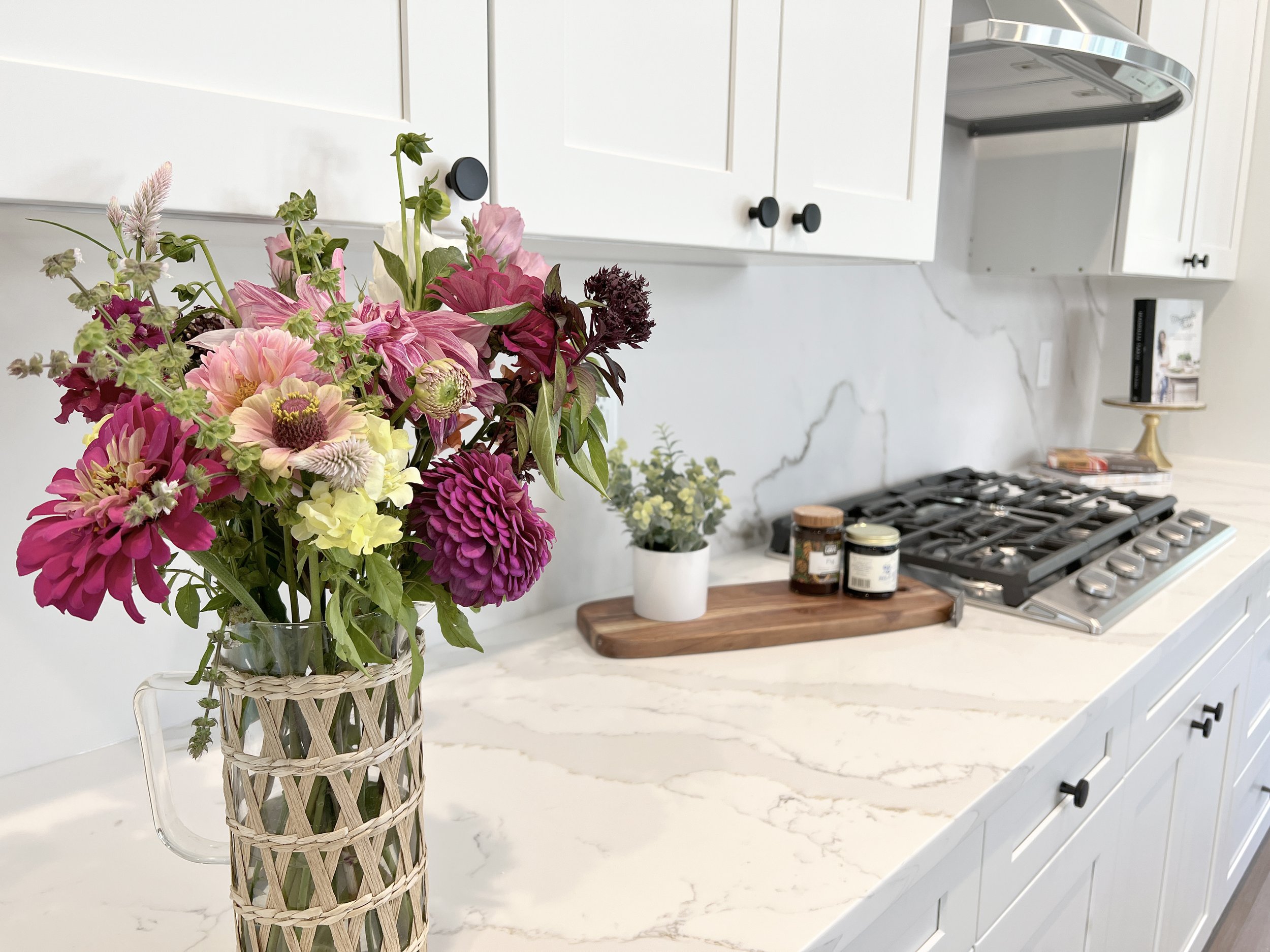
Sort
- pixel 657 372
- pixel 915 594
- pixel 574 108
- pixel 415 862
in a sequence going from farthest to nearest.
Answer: pixel 657 372 < pixel 915 594 < pixel 574 108 < pixel 415 862

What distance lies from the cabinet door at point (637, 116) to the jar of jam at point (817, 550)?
45 cm

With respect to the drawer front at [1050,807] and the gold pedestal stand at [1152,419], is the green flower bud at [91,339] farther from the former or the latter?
the gold pedestal stand at [1152,419]

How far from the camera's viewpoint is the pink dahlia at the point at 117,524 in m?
0.40

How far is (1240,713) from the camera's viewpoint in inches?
69.7

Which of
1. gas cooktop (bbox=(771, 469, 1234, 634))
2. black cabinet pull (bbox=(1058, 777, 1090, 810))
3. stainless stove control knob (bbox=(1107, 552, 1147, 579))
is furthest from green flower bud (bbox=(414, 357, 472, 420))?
stainless stove control knob (bbox=(1107, 552, 1147, 579))

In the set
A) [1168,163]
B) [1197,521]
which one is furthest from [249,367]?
[1168,163]

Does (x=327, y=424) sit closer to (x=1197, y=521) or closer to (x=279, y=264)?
(x=279, y=264)

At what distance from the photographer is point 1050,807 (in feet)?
3.40

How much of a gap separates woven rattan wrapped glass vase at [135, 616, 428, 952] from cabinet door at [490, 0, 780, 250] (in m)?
0.43

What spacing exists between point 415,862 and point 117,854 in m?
0.35

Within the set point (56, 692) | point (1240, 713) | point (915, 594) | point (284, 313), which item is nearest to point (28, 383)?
point (56, 692)

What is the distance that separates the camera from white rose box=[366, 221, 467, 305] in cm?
55

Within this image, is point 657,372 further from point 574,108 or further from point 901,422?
point 901,422

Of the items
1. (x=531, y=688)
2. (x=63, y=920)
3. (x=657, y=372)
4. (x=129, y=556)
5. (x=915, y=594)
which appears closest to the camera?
(x=129, y=556)
